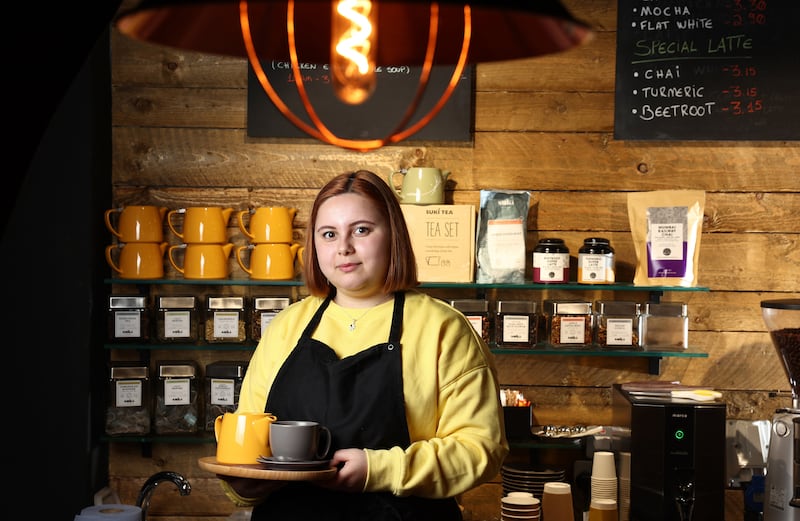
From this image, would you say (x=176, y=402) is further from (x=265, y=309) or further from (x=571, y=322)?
(x=571, y=322)

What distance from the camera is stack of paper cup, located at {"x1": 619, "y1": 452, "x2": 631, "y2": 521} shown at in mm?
2773

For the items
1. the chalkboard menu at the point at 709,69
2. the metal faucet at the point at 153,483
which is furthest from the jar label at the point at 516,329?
the metal faucet at the point at 153,483

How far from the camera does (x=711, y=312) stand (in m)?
3.21

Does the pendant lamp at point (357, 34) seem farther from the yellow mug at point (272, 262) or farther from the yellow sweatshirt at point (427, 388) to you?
the yellow mug at point (272, 262)

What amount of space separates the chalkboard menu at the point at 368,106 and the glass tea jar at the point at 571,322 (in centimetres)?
64

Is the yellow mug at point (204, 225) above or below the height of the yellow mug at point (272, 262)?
above

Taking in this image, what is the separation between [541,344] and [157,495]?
1348 millimetres

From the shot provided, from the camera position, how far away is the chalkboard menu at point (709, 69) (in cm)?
316

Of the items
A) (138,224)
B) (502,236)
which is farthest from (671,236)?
(138,224)

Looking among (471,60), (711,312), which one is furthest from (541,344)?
(471,60)

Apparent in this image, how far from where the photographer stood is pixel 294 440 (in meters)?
1.82

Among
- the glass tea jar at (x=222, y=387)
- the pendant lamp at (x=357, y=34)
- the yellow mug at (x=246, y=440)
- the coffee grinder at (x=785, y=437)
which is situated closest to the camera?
the pendant lamp at (x=357, y=34)

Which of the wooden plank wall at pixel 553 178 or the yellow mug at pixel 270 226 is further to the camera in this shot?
the wooden plank wall at pixel 553 178

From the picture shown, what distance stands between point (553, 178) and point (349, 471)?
5.35 ft
